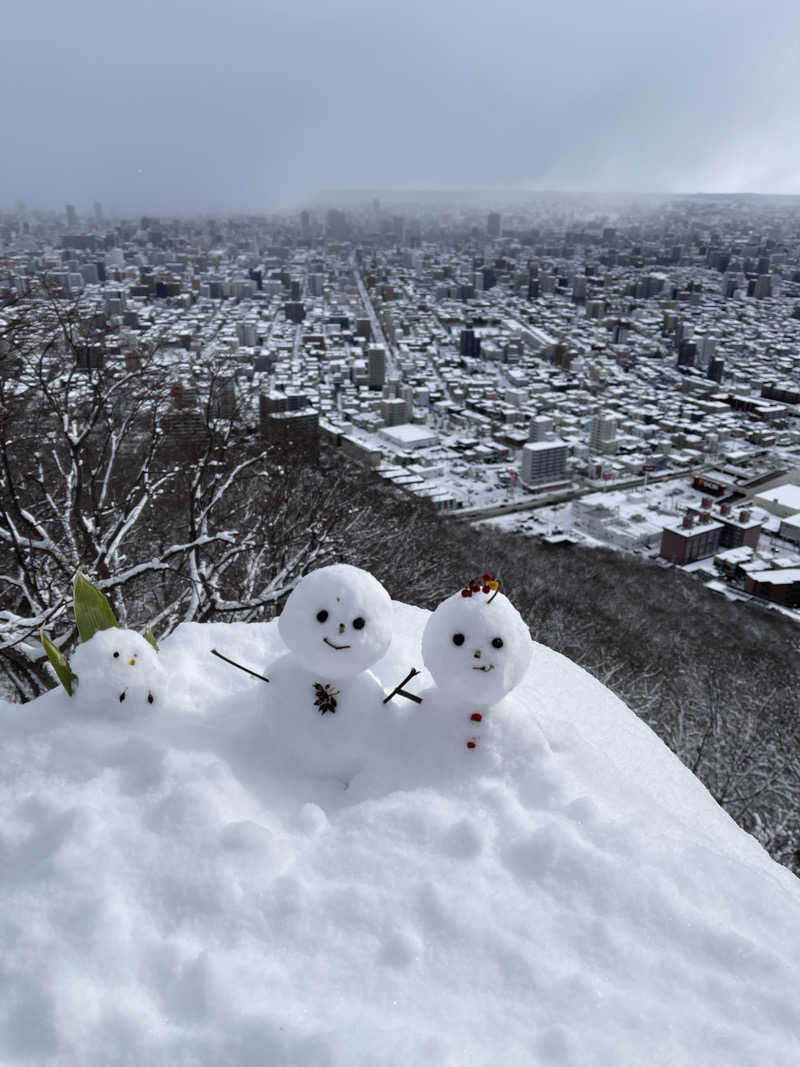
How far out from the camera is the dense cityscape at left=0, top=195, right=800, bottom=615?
19359 mm

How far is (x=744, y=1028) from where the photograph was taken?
5.30 ft

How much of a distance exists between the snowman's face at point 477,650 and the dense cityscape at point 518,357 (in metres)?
3.32

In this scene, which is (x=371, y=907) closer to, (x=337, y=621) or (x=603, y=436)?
(x=337, y=621)

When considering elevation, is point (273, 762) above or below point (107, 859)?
below

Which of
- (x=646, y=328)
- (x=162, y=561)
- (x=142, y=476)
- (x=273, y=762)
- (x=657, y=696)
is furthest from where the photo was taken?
(x=646, y=328)

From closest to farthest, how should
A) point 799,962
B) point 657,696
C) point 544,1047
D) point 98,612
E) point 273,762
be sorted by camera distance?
point 544,1047 → point 799,962 → point 273,762 → point 98,612 → point 657,696

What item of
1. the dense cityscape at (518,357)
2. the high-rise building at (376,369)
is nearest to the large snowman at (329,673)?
the dense cityscape at (518,357)

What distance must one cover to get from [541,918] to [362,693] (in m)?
1.03

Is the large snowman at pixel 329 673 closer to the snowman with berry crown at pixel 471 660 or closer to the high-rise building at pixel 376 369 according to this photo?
the snowman with berry crown at pixel 471 660

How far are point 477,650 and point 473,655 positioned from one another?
0.08 ft

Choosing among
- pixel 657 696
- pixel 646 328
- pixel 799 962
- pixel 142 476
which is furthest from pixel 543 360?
pixel 799 962

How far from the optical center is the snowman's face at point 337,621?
245 centimetres

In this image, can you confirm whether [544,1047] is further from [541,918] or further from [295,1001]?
[295,1001]

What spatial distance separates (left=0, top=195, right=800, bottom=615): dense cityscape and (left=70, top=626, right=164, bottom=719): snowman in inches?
101
